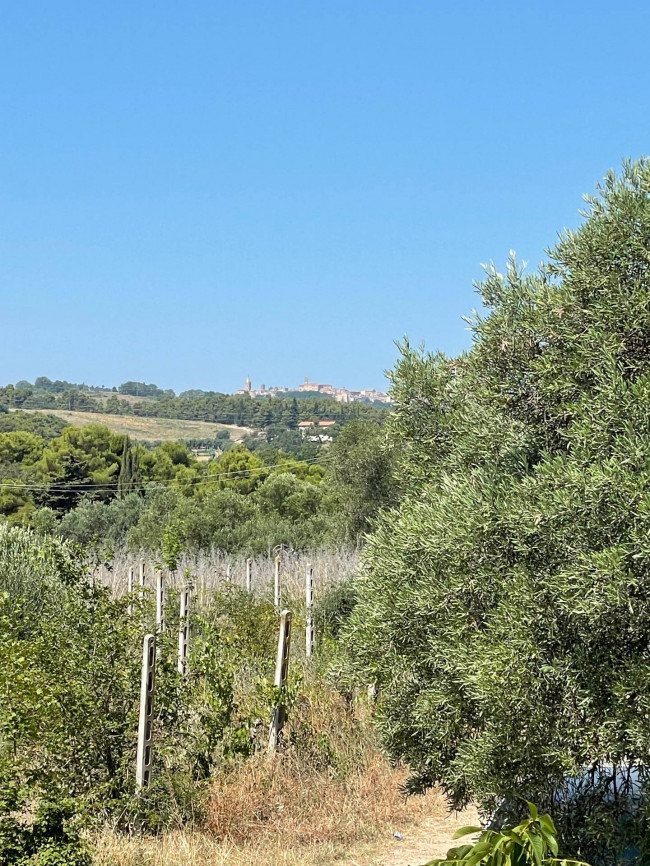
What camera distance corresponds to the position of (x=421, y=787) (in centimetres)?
558

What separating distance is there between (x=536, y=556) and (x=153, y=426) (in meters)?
102

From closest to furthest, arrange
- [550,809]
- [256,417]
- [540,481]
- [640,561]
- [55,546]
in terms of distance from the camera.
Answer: [640,561]
[540,481]
[550,809]
[55,546]
[256,417]

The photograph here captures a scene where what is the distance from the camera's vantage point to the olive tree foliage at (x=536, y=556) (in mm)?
4316

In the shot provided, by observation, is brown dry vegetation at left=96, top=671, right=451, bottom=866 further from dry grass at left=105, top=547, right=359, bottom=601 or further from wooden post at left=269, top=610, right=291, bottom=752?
dry grass at left=105, top=547, right=359, bottom=601

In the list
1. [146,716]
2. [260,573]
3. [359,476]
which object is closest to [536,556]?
[146,716]

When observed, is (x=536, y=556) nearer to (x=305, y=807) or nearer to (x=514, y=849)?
(x=514, y=849)

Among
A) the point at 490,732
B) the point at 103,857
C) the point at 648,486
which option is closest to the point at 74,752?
the point at 103,857

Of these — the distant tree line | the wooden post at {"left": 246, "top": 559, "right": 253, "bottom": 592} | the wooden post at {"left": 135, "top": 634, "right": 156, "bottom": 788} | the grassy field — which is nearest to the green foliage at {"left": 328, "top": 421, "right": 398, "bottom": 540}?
the wooden post at {"left": 246, "top": 559, "right": 253, "bottom": 592}

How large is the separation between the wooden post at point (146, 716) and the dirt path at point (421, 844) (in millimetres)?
1721

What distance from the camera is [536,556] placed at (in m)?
4.64

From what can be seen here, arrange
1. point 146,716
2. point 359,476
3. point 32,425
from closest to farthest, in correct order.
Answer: point 146,716
point 359,476
point 32,425

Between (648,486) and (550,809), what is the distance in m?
2.08

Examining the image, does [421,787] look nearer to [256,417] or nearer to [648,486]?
[648,486]

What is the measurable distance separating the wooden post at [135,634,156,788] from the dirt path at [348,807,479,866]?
1.72 m
